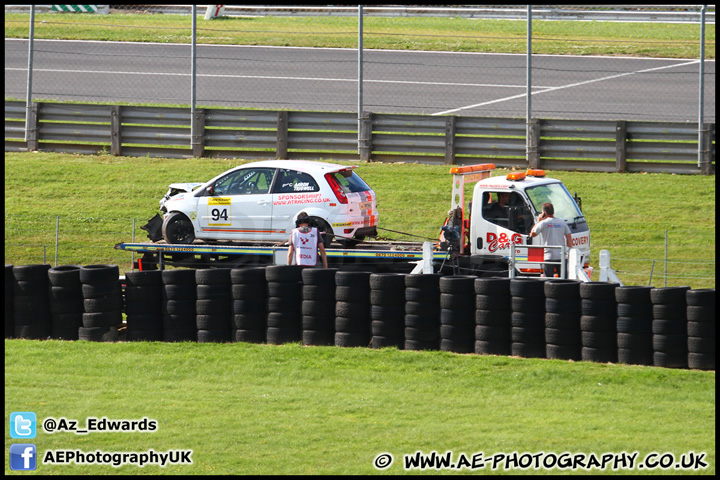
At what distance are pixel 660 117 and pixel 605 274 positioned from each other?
12.0 m

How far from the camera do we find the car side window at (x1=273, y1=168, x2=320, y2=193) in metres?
15.1

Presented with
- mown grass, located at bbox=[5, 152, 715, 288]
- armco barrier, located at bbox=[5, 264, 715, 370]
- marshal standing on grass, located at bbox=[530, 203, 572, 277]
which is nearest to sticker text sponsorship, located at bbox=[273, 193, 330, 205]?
armco barrier, located at bbox=[5, 264, 715, 370]

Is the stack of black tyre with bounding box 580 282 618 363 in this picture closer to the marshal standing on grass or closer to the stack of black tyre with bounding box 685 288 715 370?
the stack of black tyre with bounding box 685 288 715 370

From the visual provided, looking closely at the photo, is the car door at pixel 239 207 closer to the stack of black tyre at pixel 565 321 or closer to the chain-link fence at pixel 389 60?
the stack of black tyre at pixel 565 321

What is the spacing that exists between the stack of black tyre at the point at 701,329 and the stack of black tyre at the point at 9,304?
8680 mm

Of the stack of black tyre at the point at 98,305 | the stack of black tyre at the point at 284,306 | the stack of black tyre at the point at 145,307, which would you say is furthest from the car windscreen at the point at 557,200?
the stack of black tyre at the point at 98,305

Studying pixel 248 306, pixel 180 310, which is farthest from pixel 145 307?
pixel 248 306

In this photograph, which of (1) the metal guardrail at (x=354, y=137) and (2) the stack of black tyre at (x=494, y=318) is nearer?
(2) the stack of black tyre at (x=494, y=318)

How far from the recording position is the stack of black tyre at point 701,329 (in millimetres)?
10734

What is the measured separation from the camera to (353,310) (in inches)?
474

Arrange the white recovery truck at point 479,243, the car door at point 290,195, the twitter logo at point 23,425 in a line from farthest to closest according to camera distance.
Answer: the car door at point 290,195
the white recovery truck at point 479,243
the twitter logo at point 23,425

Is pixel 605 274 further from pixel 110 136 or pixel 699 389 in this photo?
pixel 110 136

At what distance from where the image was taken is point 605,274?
41.5 ft

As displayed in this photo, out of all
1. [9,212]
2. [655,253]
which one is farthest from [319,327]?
[9,212]
